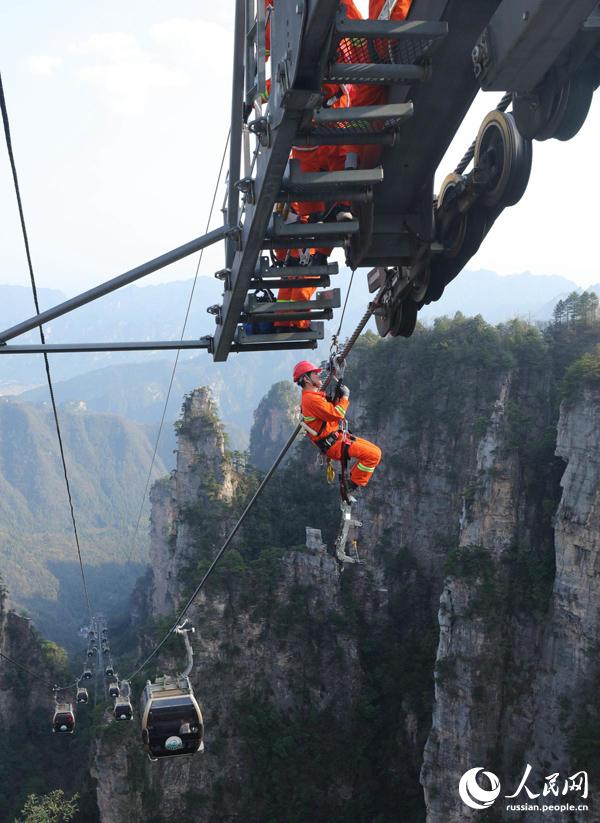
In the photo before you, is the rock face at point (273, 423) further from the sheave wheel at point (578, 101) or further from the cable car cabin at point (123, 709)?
the sheave wheel at point (578, 101)

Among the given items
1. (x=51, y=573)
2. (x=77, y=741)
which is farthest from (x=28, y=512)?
(x=77, y=741)

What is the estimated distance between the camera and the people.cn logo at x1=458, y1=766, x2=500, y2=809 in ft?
93.1

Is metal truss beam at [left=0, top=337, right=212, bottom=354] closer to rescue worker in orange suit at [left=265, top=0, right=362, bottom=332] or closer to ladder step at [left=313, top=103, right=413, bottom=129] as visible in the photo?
rescue worker in orange suit at [left=265, top=0, right=362, bottom=332]

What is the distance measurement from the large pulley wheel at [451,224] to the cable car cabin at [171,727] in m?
11.0

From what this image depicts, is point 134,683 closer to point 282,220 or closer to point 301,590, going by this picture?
point 301,590

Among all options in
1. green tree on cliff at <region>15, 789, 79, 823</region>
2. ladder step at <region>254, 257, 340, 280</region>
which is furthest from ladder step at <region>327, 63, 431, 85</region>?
green tree on cliff at <region>15, 789, 79, 823</region>

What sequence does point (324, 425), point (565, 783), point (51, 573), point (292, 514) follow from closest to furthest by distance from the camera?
point (324, 425) → point (565, 783) → point (292, 514) → point (51, 573)

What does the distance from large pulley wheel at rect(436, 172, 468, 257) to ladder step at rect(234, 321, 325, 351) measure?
1.77 m

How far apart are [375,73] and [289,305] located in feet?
10.6

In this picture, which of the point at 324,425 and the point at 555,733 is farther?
the point at 555,733

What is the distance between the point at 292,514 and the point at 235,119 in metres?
42.1

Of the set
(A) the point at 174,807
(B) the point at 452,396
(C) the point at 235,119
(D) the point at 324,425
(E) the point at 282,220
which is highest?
(B) the point at 452,396

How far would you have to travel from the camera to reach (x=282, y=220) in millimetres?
6281

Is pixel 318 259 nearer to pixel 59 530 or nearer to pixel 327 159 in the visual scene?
pixel 327 159
